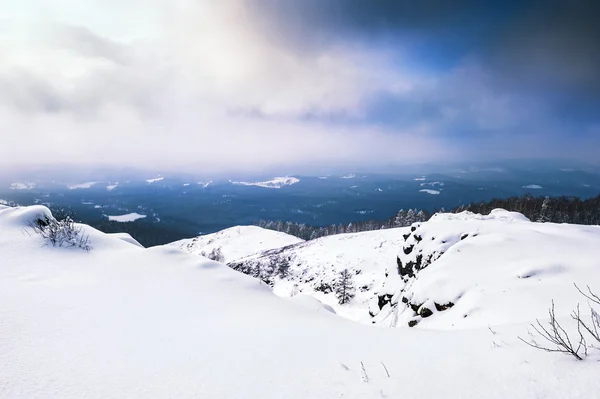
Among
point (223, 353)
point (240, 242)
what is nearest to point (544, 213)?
point (223, 353)

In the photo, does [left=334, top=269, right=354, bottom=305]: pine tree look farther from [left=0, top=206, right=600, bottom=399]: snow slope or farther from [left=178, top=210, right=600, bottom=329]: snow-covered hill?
[left=0, top=206, right=600, bottom=399]: snow slope

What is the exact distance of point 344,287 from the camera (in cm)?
4359

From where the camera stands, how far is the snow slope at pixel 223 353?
3895mm

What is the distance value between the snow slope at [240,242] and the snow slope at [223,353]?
92.4m

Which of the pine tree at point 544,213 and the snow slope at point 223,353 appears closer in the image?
the snow slope at point 223,353

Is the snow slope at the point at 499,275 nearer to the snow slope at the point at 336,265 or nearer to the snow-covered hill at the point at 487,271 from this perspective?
the snow-covered hill at the point at 487,271

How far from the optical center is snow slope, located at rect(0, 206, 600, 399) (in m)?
3.89

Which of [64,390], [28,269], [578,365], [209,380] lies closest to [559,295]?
[578,365]

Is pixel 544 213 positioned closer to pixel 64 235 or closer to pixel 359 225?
pixel 359 225

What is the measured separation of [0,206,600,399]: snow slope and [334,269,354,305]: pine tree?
3624 centimetres

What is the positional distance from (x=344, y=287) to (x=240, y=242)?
85.4 meters

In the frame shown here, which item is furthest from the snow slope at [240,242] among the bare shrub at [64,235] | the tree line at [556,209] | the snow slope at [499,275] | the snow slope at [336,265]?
the bare shrub at [64,235]

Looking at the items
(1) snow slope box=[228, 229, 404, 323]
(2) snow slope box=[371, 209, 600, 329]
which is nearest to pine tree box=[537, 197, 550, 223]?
(1) snow slope box=[228, 229, 404, 323]

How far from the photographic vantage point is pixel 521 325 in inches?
239
